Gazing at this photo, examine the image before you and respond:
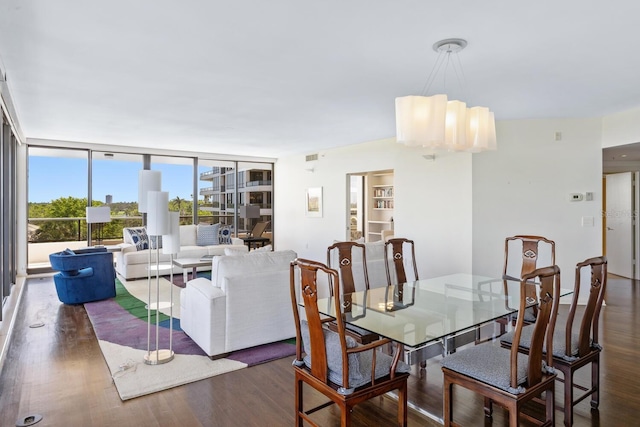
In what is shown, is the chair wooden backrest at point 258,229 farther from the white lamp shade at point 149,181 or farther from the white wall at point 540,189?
the white wall at point 540,189

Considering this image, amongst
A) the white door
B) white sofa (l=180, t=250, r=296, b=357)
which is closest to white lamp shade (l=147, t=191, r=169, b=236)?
white sofa (l=180, t=250, r=296, b=357)

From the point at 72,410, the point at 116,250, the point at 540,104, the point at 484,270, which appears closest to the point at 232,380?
the point at 72,410

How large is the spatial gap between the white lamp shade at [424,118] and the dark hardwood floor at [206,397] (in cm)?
190

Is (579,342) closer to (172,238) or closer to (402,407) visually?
(402,407)

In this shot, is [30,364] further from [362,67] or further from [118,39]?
[362,67]

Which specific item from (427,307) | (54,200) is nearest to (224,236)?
(54,200)

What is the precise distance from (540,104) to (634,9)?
7.76 feet

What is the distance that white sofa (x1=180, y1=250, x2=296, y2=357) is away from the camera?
11.3 ft

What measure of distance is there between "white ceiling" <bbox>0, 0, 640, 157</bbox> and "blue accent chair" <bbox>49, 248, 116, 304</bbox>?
76.7 inches

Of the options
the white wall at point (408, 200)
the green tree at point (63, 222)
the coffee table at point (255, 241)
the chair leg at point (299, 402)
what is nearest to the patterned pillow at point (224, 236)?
the coffee table at point (255, 241)

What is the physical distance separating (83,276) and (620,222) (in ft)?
29.8

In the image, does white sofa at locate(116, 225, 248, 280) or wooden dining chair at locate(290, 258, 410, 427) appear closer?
wooden dining chair at locate(290, 258, 410, 427)

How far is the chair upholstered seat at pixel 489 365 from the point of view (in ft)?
6.43

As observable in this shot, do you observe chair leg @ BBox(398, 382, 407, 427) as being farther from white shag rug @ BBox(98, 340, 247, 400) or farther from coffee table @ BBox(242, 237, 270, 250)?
coffee table @ BBox(242, 237, 270, 250)
